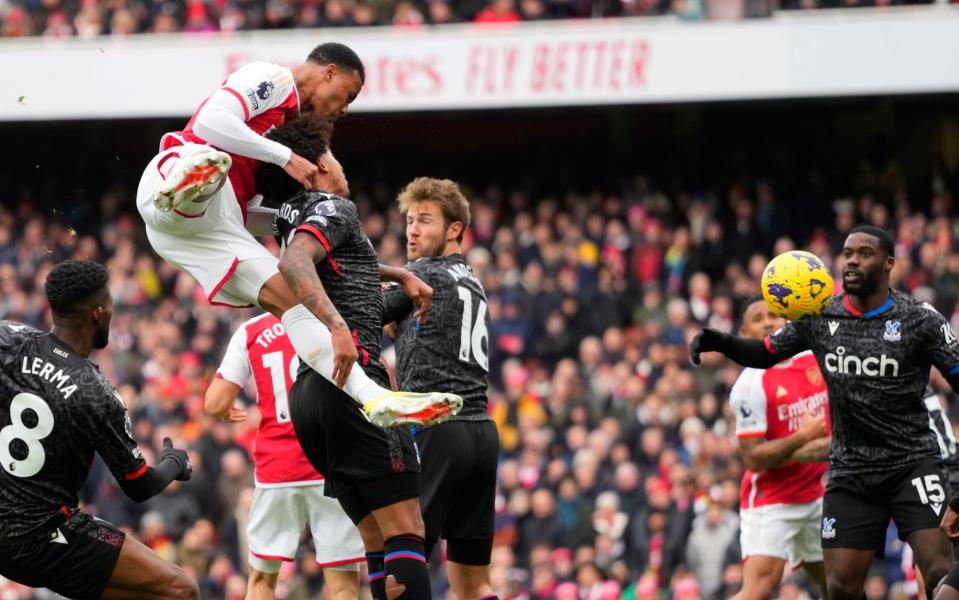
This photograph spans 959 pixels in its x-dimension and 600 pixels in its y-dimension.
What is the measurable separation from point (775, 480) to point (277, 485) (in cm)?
335

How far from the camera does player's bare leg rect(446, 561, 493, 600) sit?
7977 millimetres

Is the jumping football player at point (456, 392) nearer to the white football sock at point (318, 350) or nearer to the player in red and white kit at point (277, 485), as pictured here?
the white football sock at point (318, 350)

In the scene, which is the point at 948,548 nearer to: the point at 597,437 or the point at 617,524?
the point at 617,524

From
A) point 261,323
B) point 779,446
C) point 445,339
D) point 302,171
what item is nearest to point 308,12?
point 261,323

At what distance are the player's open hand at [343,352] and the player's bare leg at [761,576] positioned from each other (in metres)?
4.44

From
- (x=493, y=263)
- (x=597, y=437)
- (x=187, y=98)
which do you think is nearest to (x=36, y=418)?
(x=597, y=437)

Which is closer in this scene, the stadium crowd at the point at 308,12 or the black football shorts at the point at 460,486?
the black football shorts at the point at 460,486

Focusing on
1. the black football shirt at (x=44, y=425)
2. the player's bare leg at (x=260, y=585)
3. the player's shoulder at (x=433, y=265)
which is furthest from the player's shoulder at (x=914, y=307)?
the black football shirt at (x=44, y=425)

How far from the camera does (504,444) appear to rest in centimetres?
1556

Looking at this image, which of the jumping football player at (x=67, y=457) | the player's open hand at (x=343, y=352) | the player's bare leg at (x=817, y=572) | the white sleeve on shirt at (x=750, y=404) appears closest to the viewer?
the player's open hand at (x=343, y=352)

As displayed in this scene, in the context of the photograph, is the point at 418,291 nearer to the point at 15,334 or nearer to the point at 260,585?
the point at 15,334

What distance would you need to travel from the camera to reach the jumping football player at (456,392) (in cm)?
780

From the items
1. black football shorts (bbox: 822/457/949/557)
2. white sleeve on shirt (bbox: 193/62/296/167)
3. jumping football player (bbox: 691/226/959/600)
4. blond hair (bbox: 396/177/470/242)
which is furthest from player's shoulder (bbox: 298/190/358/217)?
black football shorts (bbox: 822/457/949/557)

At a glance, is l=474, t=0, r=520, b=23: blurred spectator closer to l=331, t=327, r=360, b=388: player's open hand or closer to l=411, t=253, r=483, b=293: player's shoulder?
l=411, t=253, r=483, b=293: player's shoulder
